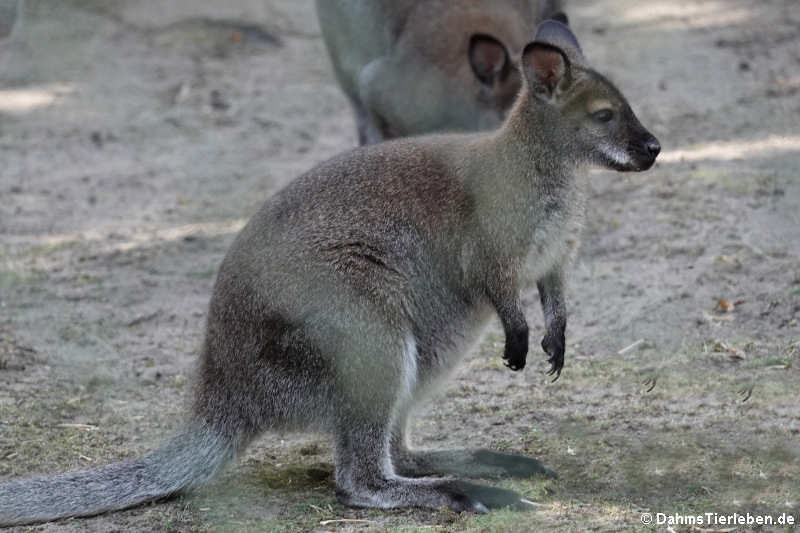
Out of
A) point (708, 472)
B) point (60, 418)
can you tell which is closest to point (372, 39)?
point (60, 418)

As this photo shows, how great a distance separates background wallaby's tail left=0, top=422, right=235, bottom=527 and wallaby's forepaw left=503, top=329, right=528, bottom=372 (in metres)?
0.94

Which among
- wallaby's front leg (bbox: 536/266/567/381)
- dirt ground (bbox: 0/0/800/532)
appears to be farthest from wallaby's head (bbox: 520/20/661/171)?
dirt ground (bbox: 0/0/800/532)

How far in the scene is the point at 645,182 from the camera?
6543mm

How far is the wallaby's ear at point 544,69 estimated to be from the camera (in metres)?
3.79

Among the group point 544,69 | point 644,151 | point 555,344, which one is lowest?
point 555,344

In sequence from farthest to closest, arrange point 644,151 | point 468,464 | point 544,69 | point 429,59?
point 429,59 → point 468,464 → point 544,69 → point 644,151

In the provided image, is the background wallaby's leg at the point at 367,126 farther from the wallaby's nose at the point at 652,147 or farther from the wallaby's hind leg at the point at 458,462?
the wallaby's nose at the point at 652,147

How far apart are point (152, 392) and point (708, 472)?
2220mm

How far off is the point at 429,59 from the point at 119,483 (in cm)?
349

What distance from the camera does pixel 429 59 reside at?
646 centimetres

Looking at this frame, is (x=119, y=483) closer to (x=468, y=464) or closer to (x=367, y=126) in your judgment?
(x=468, y=464)

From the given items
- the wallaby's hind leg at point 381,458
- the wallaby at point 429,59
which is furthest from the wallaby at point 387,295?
the wallaby at point 429,59

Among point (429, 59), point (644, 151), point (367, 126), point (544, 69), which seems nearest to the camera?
point (644, 151)

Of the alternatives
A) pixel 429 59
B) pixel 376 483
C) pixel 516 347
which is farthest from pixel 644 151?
pixel 429 59
